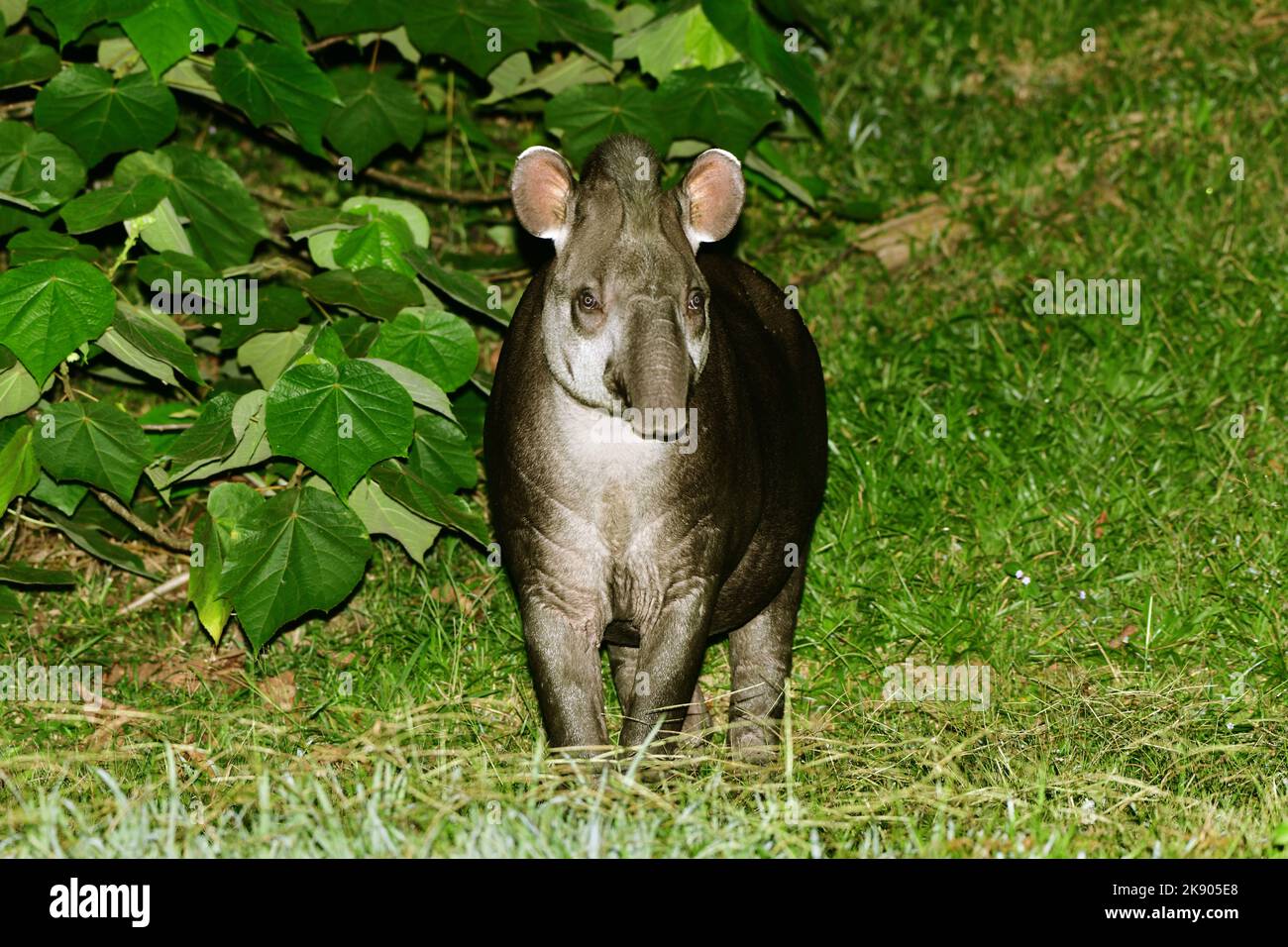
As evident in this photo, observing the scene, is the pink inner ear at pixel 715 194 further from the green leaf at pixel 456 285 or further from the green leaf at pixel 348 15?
the green leaf at pixel 348 15

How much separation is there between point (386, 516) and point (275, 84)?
186 cm

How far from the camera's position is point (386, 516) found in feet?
23.9

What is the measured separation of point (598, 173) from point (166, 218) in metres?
2.53

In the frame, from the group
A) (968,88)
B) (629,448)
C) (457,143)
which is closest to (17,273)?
(629,448)

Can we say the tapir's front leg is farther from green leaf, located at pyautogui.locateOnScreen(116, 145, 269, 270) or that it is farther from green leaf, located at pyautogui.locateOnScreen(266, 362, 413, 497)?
green leaf, located at pyautogui.locateOnScreen(116, 145, 269, 270)

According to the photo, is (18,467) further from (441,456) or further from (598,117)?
(598,117)

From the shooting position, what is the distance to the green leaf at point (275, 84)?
751cm

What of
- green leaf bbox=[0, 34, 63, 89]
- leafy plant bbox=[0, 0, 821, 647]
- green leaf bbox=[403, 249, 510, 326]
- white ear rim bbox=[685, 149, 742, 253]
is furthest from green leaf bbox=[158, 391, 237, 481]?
white ear rim bbox=[685, 149, 742, 253]

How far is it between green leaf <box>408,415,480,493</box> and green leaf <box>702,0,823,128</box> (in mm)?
2317

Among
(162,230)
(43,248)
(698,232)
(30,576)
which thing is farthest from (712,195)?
(30,576)

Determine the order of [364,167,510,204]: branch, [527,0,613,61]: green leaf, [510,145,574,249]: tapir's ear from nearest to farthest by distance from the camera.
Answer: [510,145,574,249]: tapir's ear
[527,0,613,61]: green leaf
[364,167,510,204]: branch

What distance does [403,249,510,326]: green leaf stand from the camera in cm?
753

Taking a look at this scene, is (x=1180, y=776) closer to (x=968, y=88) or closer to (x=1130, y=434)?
(x=1130, y=434)

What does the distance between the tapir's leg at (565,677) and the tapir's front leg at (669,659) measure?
14 centimetres
